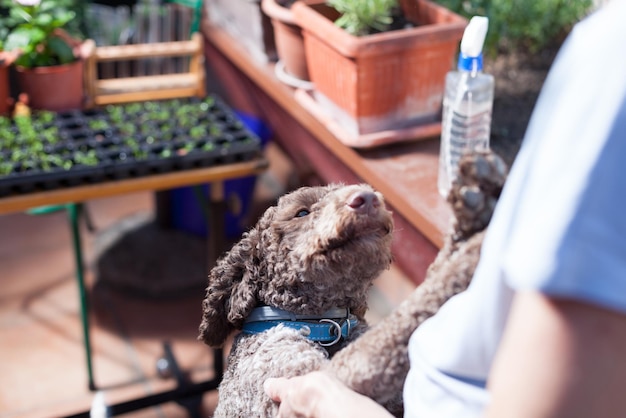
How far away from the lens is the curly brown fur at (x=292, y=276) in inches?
38.6

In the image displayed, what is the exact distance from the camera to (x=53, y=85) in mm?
2592

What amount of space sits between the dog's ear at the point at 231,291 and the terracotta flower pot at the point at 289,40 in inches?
47.2

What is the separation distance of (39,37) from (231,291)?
1.84 meters

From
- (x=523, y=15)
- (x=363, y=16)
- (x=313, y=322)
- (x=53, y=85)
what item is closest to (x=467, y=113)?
(x=363, y=16)

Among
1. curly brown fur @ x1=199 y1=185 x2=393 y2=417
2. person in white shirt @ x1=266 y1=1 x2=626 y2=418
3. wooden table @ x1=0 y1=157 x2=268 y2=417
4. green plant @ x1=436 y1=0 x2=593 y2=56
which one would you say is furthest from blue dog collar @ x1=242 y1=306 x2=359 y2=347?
green plant @ x1=436 y1=0 x2=593 y2=56

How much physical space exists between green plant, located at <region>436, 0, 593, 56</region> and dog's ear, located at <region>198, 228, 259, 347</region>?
1.45m

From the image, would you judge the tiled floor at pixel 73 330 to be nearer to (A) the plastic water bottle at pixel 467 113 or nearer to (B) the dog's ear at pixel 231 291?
(A) the plastic water bottle at pixel 467 113

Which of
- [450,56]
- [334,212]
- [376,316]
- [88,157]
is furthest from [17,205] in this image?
[334,212]

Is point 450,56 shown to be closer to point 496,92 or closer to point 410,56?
point 410,56

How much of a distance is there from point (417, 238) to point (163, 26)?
5.62ft

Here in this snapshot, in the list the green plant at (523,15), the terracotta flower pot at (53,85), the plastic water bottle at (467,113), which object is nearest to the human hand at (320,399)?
the plastic water bottle at (467,113)

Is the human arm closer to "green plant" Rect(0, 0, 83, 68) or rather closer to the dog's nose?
the dog's nose

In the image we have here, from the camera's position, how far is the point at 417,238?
1642mm

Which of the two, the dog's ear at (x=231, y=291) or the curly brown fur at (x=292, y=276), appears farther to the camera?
the dog's ear at (x=231, y=291)
